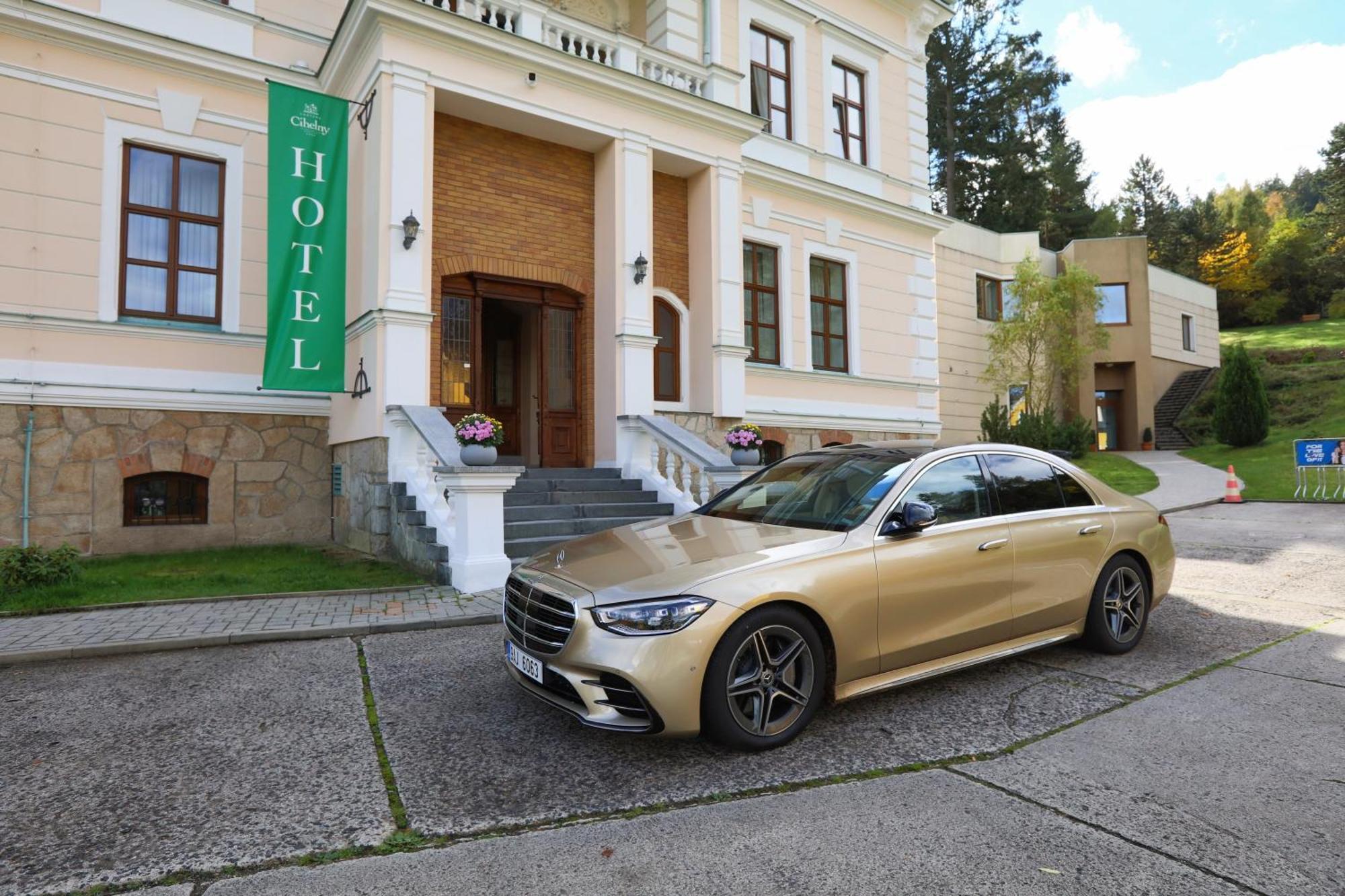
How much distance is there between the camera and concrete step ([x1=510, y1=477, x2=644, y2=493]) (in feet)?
30.4

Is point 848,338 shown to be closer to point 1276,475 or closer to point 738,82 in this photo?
point 738,82

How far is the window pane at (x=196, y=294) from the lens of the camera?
9906mm

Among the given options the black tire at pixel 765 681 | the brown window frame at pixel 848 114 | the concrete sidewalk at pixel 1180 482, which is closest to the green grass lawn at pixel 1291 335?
the concrete sidewalk at pixel 1180 482

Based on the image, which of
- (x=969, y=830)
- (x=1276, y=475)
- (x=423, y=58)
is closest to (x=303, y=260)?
(x=423, y=58)

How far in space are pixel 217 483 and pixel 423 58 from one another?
613cm

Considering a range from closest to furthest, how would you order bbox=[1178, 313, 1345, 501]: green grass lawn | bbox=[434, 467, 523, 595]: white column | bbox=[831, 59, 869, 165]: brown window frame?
bbox=[434, 467, 523, 595]: white column → bbox=[831, 59, 869, 165]: brown window frame → bbox=[1178, 313, 1345, 501]: green grass lawn

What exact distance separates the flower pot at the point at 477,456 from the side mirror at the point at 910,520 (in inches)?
176

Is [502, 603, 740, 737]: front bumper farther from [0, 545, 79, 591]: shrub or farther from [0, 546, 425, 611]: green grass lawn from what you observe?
[0, 545, 79, 591]: shrub

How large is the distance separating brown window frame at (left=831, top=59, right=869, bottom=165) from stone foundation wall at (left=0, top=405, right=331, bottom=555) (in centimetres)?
1180

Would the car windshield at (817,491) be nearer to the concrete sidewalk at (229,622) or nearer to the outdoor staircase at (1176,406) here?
the concrete sidewalk at (229,622)

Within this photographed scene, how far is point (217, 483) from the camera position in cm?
982

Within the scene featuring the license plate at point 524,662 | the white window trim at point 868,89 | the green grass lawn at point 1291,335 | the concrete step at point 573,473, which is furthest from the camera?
the green grass lawn at point 1291,335

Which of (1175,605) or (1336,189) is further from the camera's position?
(1336,189)

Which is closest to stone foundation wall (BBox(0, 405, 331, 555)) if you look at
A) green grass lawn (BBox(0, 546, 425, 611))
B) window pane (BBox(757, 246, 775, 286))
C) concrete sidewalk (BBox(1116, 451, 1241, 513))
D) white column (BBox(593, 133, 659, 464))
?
green grass lawn (BBox(0, 546, 425, 611))
